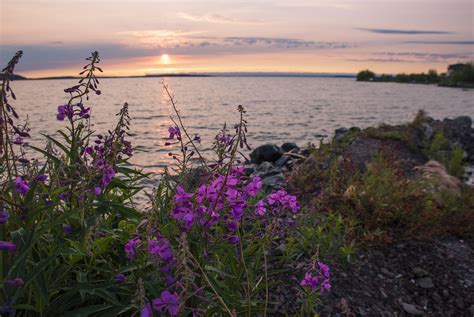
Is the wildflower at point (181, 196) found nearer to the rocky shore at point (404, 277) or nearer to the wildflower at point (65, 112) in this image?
the wildflower at point (65, 112)

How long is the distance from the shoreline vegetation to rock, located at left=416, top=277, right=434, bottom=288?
0.01 m

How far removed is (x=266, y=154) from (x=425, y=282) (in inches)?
388

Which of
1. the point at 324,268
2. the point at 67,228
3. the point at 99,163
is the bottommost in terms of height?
the point at 324,268

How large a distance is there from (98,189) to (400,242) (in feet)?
14.4

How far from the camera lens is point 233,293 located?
293cm

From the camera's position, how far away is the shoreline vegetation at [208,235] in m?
2.15

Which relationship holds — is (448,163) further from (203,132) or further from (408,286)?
(203,132)

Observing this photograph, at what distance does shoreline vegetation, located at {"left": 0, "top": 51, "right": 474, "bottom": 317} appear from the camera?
2.15m

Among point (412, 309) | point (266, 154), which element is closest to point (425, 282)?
point (412, 309)

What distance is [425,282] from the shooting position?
4762 mm

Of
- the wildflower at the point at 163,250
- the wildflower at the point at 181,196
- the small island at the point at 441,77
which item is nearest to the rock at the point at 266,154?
the wildflower at the point at 181,196

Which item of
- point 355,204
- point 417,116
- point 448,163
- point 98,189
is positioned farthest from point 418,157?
point 98,189

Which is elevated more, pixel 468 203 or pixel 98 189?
pixel 98 189

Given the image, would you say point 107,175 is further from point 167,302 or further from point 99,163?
point 167,302
